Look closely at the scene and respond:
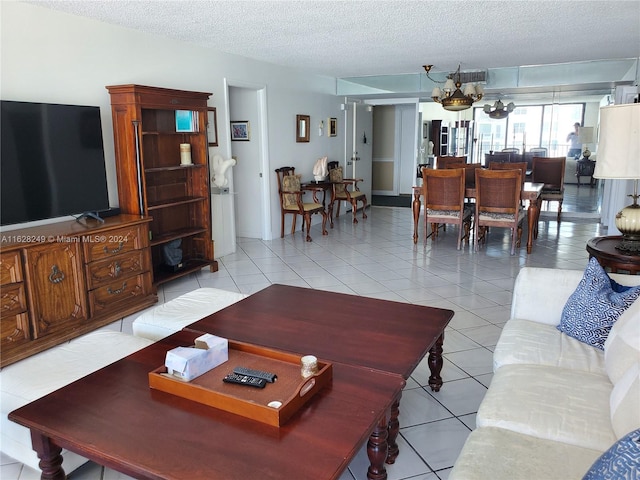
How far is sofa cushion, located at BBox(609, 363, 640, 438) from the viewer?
1.41m

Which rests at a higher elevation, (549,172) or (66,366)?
(549,172)

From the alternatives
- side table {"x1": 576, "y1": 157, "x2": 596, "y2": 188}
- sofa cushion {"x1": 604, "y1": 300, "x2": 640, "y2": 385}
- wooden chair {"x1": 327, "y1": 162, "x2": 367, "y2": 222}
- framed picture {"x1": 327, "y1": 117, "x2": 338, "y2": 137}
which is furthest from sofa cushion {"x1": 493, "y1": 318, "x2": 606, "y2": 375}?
side table {"x1": 576, "y1": 157, "x2": 596, "y2": 188}

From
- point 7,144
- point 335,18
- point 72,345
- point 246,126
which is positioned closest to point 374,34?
point 335,18

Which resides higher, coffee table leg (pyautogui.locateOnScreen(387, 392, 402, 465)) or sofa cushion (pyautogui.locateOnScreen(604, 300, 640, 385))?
sofa cushion (pyautogui.locateOnScreen(604, 300, 640, 385))

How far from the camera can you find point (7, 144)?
→ 3039 mm

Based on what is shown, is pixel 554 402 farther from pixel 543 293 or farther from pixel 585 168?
pixel 585 168

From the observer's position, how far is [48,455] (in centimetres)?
164

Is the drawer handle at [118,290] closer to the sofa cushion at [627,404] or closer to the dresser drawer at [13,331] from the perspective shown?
the dresser drawer at [13,331]

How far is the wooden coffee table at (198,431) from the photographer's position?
4.36ft

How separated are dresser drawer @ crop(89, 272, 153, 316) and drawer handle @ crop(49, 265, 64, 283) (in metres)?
0.27

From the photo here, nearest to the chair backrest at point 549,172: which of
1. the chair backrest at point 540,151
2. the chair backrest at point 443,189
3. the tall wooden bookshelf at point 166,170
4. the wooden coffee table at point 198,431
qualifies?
the chair backrest at point 540,151

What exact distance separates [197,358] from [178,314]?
100cm

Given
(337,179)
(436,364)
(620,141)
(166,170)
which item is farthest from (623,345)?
(337,179)

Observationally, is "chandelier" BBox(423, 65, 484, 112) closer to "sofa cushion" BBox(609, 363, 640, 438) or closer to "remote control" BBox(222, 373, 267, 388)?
"sofa cushion" BBox(609, 363, 640, 438)
